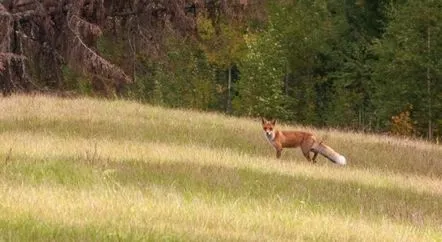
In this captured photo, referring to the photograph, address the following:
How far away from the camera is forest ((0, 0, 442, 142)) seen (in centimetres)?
2631

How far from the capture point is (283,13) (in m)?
55.8

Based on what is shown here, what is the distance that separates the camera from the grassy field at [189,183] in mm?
8188

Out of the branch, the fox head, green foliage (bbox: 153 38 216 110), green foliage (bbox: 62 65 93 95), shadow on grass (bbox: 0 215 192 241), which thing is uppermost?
the branch

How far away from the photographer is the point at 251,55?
5334 centimetres

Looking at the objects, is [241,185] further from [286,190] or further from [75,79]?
[75,79]

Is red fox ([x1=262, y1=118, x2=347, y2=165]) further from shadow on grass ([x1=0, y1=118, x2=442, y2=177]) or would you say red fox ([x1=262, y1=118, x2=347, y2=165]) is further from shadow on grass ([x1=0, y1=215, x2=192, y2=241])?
shadow on grass ([x1=0, y1=215, x2=192, y2=241])

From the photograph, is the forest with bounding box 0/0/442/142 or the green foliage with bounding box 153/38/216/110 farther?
the green foliage with bounding box 153/38/216/110

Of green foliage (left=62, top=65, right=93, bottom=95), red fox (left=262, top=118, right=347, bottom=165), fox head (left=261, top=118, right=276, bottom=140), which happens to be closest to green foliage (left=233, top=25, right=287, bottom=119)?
green foliage (left=62, top=65, right=93, bottom=95)

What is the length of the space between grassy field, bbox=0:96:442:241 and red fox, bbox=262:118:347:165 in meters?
0.26

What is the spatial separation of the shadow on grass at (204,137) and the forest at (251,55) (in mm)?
5944

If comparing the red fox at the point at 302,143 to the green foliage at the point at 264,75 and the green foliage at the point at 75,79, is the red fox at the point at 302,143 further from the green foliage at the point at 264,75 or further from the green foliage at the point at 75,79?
the green foliage at the point at 264,75

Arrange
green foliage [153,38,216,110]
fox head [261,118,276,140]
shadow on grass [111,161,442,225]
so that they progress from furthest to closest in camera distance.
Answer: green foliage [153,38,216,110] < fox head [261,118,276,140] < shadow on grass [111,161,442,225]

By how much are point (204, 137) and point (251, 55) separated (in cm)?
3501

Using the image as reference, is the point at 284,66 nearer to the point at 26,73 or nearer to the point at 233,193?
the point at 26,73
